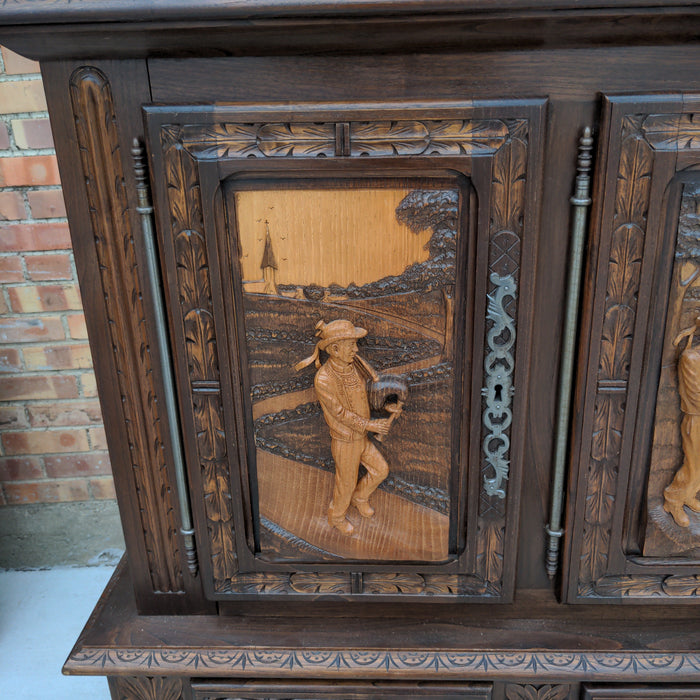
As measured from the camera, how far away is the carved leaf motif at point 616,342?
0.80m

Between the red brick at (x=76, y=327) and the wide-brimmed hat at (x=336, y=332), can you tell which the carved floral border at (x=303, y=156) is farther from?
the red brick at (x=76, y=327)

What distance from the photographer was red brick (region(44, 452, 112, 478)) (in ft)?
4.82

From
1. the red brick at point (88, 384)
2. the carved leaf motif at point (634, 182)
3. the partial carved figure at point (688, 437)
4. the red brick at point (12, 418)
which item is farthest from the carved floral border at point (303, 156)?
the red brick at point (12, 418)

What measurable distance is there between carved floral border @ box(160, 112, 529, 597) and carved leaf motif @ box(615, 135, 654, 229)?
111mm

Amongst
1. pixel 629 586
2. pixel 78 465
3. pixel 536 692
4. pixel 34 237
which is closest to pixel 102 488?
pixel 78 465

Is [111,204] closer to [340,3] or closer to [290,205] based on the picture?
[290,205]

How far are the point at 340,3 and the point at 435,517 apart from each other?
65 cm

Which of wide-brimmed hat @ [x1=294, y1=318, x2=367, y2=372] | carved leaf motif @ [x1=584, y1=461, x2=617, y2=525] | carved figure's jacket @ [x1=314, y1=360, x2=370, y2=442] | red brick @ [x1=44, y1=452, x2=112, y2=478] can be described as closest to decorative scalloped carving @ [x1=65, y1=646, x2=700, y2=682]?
carved leaf motif @ [x1=584, y1=461, x2=617, y2=525]

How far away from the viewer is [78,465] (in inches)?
58.1

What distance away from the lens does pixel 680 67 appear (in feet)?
2.35

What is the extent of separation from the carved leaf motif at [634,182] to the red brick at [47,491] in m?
1.27

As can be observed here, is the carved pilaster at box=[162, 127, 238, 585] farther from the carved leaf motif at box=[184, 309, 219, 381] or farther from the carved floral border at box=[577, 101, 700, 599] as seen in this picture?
the carved floral border at box=[577, 101, 700, 599]

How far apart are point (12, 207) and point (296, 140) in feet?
2.67

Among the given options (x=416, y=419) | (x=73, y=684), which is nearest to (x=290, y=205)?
(x=416, y=419)
